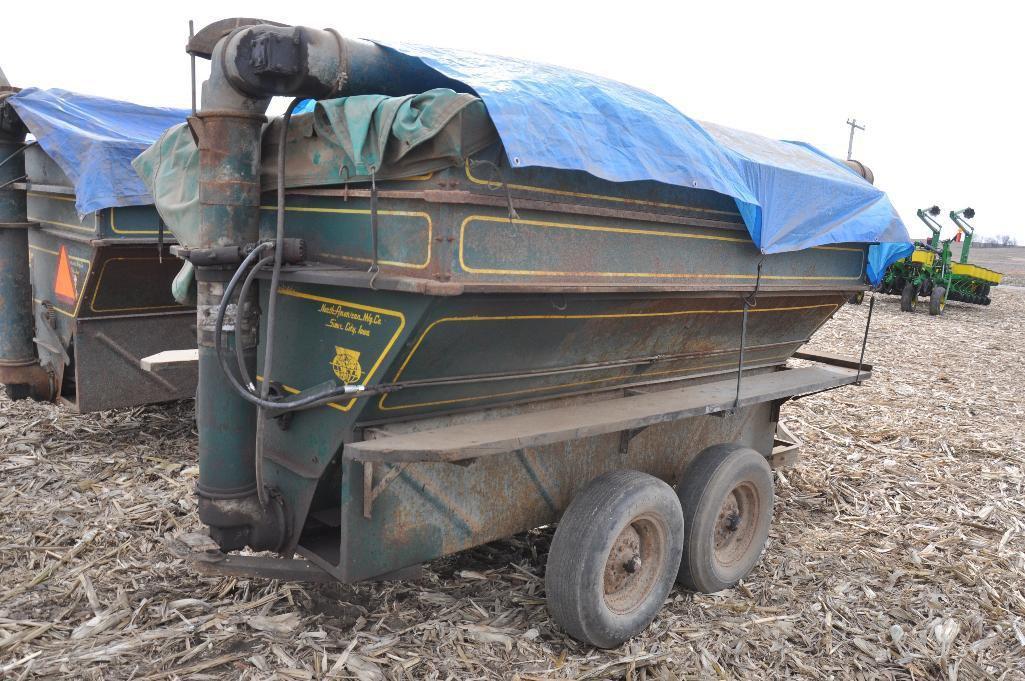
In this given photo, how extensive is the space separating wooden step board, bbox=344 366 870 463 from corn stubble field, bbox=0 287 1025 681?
1.07 m

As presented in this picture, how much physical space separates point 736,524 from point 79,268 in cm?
512

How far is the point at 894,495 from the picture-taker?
6.43 m

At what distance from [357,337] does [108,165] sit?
10.7 ft

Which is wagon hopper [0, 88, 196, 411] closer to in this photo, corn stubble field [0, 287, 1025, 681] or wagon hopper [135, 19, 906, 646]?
corn stubble field [0, 287, 1025, 681]

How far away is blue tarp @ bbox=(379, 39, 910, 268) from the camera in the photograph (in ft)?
10.6

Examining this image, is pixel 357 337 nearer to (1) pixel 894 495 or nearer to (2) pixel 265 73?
(2) pixel 265 73

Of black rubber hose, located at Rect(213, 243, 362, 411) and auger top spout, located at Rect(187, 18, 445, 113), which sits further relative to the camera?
black rubber hose, located at Rect(213, 243, 362, 411)

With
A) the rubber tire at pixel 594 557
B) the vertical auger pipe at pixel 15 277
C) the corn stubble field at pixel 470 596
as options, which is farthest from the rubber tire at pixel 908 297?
the vertical auger pipe at pixel 15 277

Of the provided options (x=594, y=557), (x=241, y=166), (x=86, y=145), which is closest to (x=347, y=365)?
(x=241, y=166)

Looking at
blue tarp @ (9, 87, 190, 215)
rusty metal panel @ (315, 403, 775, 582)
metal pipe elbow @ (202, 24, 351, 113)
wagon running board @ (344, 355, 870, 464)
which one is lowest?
rusty metal panel @ (315, 403, 775, 582)

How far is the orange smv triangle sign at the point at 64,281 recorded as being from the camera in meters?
6.09

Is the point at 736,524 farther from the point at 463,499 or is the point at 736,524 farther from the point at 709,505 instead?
the point at 463,499

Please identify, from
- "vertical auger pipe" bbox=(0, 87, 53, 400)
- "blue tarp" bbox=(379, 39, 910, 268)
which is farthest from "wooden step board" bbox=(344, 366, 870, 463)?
"vertical auger pipe" bbox=(0, 87, 53, 400)

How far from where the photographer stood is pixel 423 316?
3244mm
